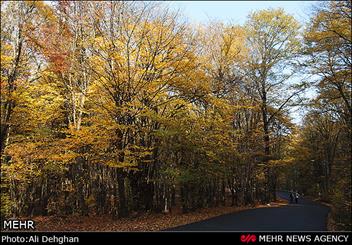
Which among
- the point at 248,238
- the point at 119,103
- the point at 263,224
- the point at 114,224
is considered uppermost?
the point at 119,103

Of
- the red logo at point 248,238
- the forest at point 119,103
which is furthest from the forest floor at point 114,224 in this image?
the red logo at point 248,238

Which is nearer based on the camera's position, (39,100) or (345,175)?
(345,175)

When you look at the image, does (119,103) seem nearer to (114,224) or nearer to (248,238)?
(114,224)

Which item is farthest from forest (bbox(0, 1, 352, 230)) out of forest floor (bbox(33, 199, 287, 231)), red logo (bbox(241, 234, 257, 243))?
red logo (bbox(241, 234, 257, 243))

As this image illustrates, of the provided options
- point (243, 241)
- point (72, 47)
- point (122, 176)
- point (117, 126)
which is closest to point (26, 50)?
point (72, 47)

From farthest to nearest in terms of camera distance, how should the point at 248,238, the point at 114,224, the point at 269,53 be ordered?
the point at 269,53 → the point at 114,224 → the point at 248,238

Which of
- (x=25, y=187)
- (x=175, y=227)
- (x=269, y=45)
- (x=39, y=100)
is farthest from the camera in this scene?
(x=269, y=45)

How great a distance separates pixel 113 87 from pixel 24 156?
5751 mm

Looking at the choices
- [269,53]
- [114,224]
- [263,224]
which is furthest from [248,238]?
[269,53]

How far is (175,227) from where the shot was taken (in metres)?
14.9

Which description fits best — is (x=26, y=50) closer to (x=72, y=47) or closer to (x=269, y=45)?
(x=72, y=47)

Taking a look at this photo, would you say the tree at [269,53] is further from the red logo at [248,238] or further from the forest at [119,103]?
the red logo at [248,238]

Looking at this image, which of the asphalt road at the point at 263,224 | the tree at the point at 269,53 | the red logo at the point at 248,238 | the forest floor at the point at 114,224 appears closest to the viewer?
the red logo at the point at 248,238

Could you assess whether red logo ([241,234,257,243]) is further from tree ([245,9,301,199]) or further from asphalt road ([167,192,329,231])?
tree ([245,9,301,199])
